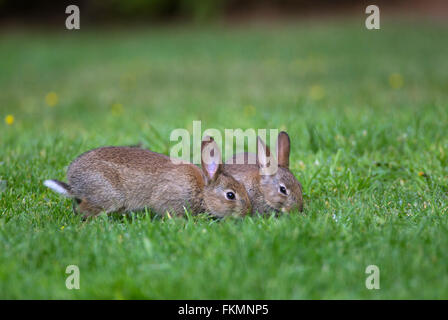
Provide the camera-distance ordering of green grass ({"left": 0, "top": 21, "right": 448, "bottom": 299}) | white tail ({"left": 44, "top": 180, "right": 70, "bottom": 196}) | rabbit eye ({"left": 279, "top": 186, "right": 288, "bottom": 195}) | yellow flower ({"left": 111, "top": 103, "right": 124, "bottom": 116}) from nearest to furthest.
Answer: green grass ({"left": 0, "top": 21, "right": 448, "bottom": 299})
white tail ({"left": 44, "top": 180, "right": 70, "bottom": 196})
rabbit eye ({"left": 279, "top": 186, "right": 288, "bottom": 195})
yellow flower ({"left": 111, "top": 103, "right": 124, "bottom": 116})

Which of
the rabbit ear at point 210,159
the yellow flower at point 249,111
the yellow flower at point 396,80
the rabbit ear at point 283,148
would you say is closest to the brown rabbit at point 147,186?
the rabbit ear at point 210,159

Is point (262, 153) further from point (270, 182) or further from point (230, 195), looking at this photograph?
point (230, 195)

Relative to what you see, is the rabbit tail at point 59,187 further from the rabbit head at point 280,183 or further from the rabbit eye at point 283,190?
the rabbit eye at point 283,190

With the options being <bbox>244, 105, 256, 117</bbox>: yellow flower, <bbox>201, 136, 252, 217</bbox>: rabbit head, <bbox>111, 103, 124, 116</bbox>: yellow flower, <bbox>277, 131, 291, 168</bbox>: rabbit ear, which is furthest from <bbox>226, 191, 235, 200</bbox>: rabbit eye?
<bbox>111, 103, 124, 116</bbox>: yellow flower

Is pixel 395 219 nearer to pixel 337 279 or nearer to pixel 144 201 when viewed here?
pixel 337 279

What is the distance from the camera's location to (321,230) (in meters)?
3.62

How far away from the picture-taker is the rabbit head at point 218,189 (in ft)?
14.8

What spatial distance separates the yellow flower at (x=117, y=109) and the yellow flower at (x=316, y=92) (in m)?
3.14

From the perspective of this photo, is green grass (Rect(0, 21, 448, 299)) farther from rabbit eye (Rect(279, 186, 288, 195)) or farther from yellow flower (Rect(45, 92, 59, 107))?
rabbit eye (Rect(279, 186, 288, 195))

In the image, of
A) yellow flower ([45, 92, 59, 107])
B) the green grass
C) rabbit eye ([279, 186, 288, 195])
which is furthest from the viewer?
yellow flower ([45, 92, 59, 107])

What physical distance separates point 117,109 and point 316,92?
3.39 meters

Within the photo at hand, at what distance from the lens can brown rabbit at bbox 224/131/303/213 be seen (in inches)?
179

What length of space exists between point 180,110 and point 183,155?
2605 mm
